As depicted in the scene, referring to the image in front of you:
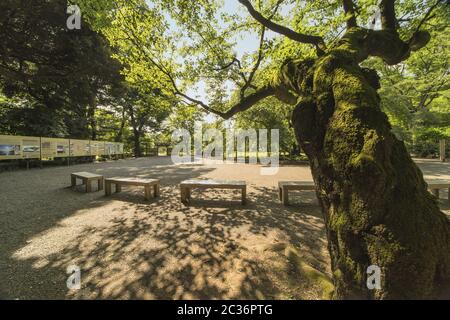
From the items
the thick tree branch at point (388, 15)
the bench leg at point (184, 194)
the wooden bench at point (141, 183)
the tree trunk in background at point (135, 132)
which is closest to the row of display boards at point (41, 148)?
the wooden bench at point (141, 183)

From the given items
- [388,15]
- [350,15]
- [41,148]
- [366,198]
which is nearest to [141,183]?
[366,198]

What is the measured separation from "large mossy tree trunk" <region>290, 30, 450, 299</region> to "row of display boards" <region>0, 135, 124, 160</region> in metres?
16.2

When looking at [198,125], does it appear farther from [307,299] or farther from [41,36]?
A: [307,299]

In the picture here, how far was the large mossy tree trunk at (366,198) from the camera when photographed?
1656mm

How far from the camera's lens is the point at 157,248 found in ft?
11.0

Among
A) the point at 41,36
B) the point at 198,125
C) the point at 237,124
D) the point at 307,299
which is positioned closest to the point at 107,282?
the point at 307,299

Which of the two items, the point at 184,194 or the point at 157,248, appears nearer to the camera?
the point at 157,248

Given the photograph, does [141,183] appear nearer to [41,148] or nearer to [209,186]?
[209,186]

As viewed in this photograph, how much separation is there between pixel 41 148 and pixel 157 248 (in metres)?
15.3

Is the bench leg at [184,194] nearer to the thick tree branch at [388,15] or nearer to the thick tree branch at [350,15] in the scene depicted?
the thick tree branch at [350,15]

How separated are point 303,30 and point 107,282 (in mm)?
7384

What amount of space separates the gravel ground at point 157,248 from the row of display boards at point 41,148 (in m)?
8.15

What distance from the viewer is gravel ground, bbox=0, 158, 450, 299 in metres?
2.37

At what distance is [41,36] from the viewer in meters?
11.5
